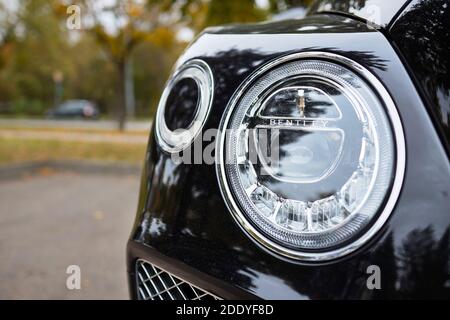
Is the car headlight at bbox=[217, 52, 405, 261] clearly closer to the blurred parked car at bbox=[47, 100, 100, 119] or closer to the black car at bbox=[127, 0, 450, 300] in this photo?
the black car at bbox=[127, 0, 450, 300]

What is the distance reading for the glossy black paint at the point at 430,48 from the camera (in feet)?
2.51

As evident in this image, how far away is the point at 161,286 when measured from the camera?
0.96 metres

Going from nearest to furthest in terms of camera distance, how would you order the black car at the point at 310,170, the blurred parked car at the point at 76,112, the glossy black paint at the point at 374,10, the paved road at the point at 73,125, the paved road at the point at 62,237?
the black car at the point at 310,170, the glossy black paint at the point at 374,10, the paved road at the point at 62,237, the paved road at the point at 73,125, the blurred parked car at the point at 76,112

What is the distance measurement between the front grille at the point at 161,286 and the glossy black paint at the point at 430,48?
62 cm

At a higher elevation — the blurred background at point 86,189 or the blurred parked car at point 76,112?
the blurred background at point 86,189

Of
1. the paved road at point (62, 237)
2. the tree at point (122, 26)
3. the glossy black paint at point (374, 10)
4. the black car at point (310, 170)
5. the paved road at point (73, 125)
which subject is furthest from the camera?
the paved road at point (73, 125)

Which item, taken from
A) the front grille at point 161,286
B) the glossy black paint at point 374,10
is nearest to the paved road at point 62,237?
the front grille at point 161,286

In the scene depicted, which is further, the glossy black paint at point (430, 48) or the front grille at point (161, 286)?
the front grille at point (161, 286)

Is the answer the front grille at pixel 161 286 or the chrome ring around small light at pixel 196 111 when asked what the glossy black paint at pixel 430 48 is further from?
the front grille at pixel 161 286

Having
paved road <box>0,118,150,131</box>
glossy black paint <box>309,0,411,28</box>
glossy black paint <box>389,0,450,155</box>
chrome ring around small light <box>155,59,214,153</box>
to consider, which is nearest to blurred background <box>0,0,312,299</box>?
chrome ring around small light <box>155,59,214,153</box>

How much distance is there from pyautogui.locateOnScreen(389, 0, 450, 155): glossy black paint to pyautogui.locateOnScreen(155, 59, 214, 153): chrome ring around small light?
0.44 meters

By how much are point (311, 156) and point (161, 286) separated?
50 cm

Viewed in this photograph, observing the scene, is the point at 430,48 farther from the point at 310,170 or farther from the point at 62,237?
the point at 62,237

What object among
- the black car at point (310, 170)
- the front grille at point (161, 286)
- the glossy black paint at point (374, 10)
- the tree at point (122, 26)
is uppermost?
the tree at point (122, 26)
